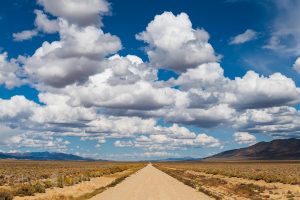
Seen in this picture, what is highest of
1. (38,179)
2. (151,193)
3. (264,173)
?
(264,173)

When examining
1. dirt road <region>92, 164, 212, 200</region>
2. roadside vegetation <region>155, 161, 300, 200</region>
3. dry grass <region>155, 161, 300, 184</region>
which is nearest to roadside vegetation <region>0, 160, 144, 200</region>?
dirt road <region>92, 164, 212, 200</region>

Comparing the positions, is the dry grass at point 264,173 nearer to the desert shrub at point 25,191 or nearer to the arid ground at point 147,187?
the arid ground at point 147,187

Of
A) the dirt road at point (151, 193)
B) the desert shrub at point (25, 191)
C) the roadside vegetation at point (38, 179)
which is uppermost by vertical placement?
the roadside vegetation at point (38, 179)

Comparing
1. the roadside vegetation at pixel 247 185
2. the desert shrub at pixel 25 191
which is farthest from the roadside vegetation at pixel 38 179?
the roadside vegetation at pixel 247 185

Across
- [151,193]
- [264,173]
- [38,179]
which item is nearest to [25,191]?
[151,193]

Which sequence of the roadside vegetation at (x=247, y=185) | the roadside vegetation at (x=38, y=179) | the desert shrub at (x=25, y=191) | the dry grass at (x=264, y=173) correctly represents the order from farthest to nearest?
the dry grass at (x=264, y=173) < the roadside vegetation at (x=247, y=185) < the roadside vegetation at (x=38, y=179) < the desert shrub at (x=25, y=191)

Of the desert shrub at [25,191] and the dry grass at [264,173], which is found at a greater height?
the dry grass at [264,173]

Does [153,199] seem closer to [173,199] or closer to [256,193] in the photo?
[173,199]

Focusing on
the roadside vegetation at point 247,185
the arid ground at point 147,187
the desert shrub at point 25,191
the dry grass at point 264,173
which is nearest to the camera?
the arid ground at point 147,187

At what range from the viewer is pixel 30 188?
109ft

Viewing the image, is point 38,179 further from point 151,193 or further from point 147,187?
point 151,193

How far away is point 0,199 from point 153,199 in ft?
32.3

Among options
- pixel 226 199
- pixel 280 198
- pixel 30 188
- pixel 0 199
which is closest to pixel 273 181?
pixel 280 198

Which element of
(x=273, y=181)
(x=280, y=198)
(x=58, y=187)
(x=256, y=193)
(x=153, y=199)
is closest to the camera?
(x=153, y=199)
